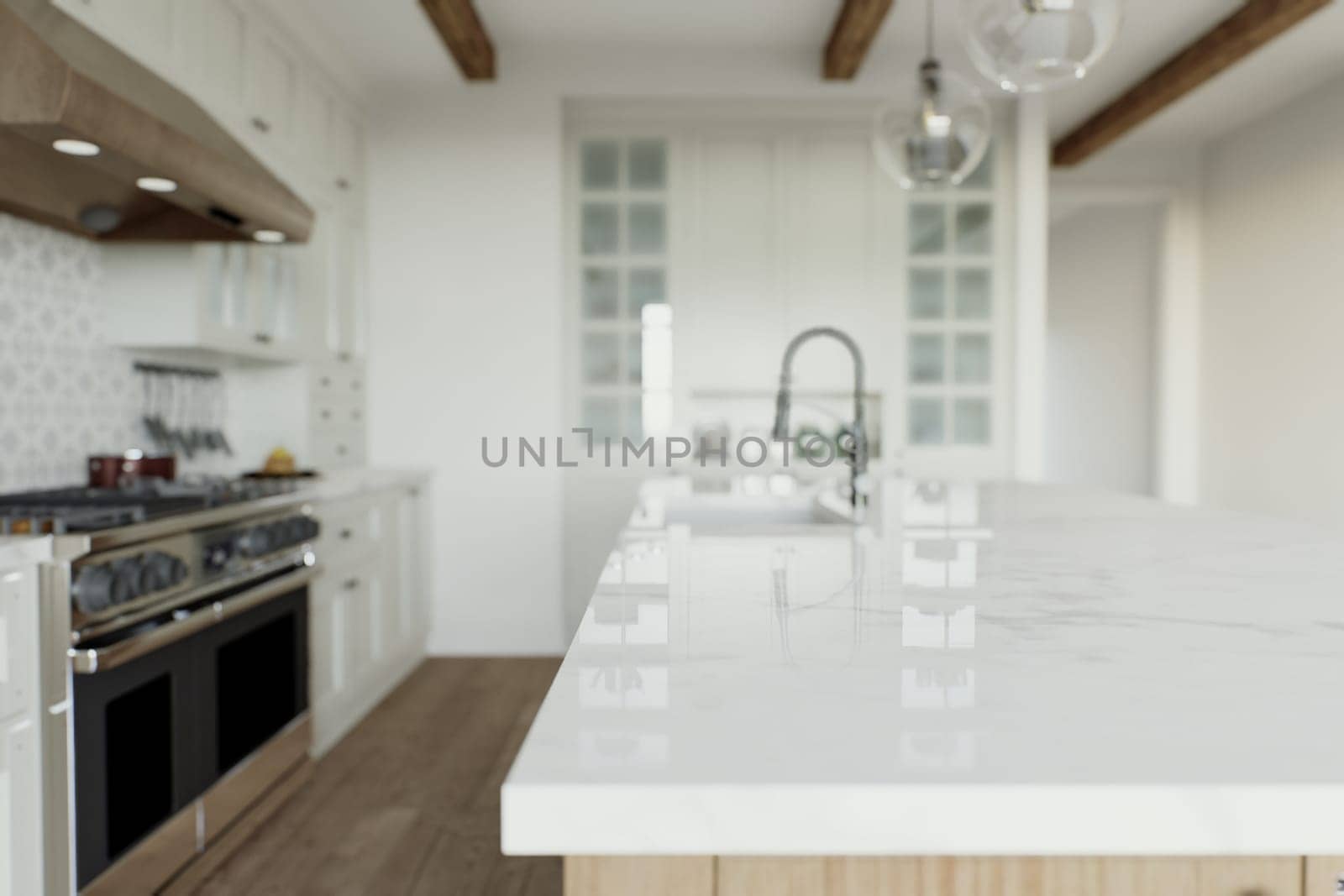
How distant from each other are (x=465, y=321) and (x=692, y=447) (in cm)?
116

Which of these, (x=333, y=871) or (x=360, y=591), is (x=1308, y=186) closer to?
(x=360, y=591)

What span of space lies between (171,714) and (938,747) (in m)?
1.98

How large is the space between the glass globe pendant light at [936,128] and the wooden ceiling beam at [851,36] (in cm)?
127

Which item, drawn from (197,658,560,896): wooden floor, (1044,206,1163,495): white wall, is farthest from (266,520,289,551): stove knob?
(1044,206,1163,495): white wall

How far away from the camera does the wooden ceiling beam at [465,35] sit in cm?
380

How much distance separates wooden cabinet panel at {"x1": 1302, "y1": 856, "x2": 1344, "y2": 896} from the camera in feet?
2.20

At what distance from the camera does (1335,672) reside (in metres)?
0.84

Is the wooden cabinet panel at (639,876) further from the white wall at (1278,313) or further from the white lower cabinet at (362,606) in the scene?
the white wall at (1278,313)

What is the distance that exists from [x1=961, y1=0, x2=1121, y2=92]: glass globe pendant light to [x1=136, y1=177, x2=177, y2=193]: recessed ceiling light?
1725 mm

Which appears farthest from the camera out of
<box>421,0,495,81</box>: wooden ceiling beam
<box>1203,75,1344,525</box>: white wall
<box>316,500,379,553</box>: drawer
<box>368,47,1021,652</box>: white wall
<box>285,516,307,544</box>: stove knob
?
<box>1203,75,1344,525</box>: white wall

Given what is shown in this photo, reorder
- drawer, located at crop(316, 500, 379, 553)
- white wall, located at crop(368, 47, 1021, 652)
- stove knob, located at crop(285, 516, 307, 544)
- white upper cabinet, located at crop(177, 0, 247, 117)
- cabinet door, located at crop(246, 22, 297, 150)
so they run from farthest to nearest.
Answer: white wall, located at crop(368, 47, 1021, 652) < cabinet door, located at crop(246, 22, 297, 150) < drawer, located at crop(316, 500, 379, 553) < white upper cabinet, located at crop(177, 0, 247, 117) < stove knob, located at crop(285, 516, 307, 544)

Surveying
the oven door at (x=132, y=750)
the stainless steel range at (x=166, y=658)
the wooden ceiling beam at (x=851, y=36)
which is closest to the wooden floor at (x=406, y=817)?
the stainless steel range at (x=166, y=658)

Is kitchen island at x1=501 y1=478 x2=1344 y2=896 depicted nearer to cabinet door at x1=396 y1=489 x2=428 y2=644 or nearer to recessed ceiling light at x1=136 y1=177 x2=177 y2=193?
recessed ceiling light at x1=136 y1=177 x2=177 y2=193

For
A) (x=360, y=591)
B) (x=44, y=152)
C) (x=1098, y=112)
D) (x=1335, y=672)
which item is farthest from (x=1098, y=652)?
(x=1098, y=112)
